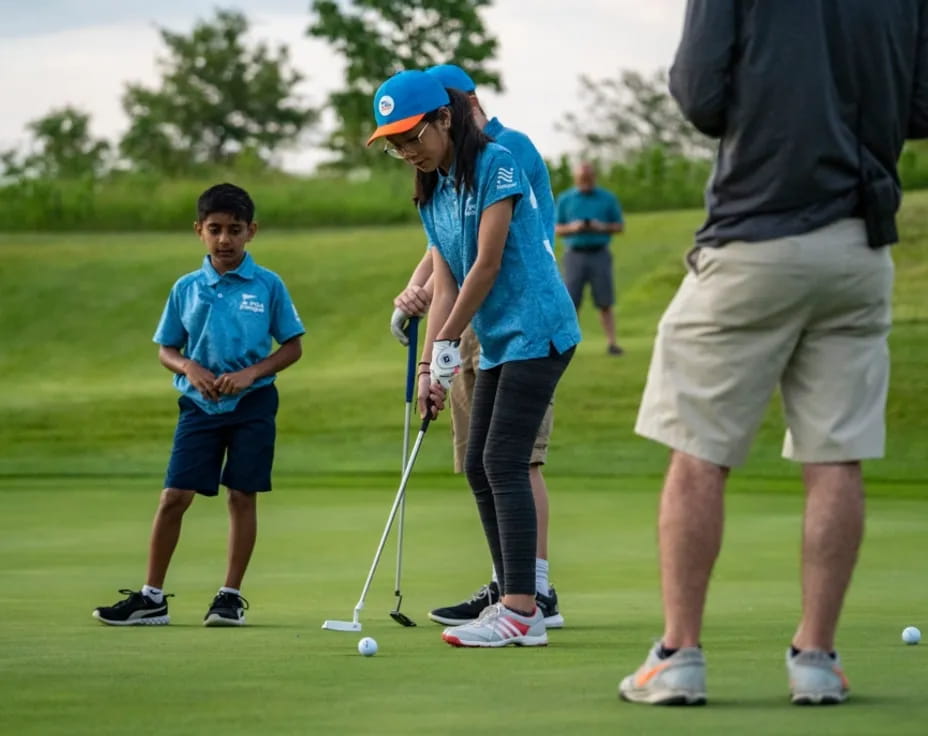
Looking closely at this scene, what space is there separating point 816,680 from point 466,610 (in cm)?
211

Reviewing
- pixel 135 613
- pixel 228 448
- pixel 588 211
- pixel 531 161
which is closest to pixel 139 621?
pixel 135 613

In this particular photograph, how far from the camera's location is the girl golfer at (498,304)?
5.37 m

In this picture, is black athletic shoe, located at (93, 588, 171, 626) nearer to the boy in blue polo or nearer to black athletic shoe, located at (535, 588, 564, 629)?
the boy in blue polo

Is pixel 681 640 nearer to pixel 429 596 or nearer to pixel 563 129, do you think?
pixel 429 596

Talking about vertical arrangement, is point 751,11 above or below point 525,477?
above

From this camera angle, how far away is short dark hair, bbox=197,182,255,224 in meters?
6.39

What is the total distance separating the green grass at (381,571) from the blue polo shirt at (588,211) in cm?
113

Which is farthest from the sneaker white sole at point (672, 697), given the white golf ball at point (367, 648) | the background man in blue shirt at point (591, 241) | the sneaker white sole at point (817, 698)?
the background man in blue shirt at point (591, 241)

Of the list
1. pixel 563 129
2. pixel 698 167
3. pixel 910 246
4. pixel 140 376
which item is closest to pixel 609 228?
pixel 140 376

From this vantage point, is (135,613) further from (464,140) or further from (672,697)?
(672,697)

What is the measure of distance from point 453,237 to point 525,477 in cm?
69

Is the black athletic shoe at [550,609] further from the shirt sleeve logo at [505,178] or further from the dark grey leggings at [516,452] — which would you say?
the shirt sleeve logo at [505,178]

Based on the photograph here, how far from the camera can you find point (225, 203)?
640 cm

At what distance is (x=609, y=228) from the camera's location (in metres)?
19.1
